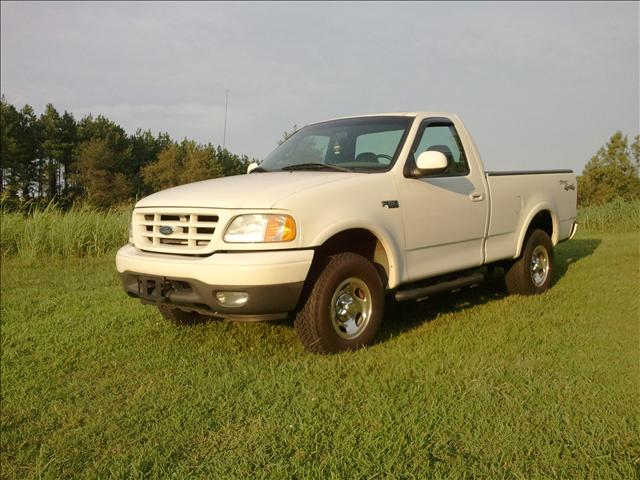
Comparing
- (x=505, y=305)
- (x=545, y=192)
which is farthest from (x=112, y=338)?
(x=545, y=192)

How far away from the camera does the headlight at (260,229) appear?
3.80 m

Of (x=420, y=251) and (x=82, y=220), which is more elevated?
(x=420, y=251)

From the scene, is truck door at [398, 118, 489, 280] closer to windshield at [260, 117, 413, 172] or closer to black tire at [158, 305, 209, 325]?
windshield at [260, 117, 413, 172]

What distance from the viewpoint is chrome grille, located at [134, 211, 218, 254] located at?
13.0ft

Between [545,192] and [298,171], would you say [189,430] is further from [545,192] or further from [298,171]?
[545,192]

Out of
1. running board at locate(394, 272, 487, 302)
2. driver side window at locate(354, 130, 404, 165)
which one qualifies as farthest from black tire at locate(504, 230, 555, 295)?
driver side window at locate(354, 130, 404, 165)

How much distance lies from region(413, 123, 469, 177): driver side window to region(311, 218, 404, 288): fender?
3.24 feet

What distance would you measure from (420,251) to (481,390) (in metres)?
1.60

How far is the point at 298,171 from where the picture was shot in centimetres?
488

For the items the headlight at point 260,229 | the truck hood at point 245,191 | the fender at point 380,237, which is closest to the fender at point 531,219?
the fender at point 380,237

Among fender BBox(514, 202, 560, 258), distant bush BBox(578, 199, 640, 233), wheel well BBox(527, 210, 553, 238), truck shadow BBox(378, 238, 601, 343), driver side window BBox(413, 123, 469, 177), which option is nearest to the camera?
truck shadow BBox(378, 238, 601, 343)

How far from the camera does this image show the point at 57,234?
11.1 metres

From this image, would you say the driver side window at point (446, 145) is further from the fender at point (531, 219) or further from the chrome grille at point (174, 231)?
the chrome grille at point (174, 231)

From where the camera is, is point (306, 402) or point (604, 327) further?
point (604, 327)
